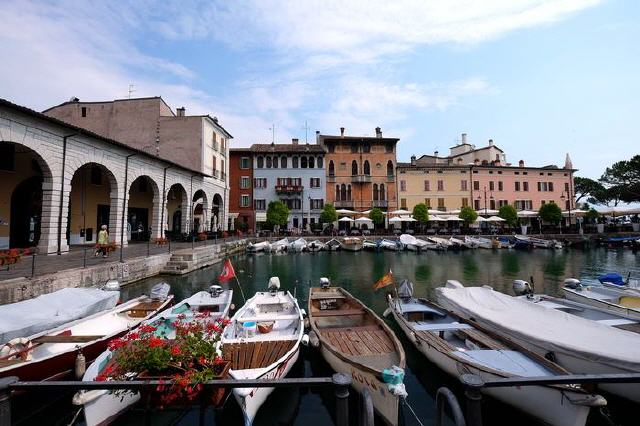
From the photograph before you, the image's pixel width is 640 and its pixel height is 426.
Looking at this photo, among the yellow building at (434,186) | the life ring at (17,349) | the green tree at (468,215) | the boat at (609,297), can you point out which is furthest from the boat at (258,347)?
the yellow building at (434,186)

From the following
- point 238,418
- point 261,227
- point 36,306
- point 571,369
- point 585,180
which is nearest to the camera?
point 238,418

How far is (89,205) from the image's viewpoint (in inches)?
945

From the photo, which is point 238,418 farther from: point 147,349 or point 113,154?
point 113,154

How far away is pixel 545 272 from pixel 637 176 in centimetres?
4545

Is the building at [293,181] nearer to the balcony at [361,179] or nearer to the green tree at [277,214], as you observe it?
the balcony at [361,179]

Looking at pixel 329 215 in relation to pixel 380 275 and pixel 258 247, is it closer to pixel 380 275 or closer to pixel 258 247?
pixel 258 247

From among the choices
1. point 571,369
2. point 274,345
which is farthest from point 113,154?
point 571,369

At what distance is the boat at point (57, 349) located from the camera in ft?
20.0

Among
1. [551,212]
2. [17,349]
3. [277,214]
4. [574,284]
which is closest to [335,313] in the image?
[17,349]

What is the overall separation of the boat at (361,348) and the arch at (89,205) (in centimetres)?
1707

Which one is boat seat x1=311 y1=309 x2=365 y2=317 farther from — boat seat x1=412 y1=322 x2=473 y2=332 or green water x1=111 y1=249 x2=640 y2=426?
boat seat x1=412 y1=322 x2=473 y2=332

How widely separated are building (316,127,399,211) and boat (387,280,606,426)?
3782cm

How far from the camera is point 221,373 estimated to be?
4672 millimetres

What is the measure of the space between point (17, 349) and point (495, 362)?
944cm
